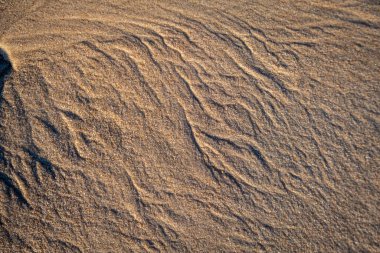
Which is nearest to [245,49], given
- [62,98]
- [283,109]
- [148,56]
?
[283,109]

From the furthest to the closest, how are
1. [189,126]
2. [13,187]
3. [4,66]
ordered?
[4,66], [189,126], [13,187]

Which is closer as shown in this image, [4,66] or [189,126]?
[189,126]

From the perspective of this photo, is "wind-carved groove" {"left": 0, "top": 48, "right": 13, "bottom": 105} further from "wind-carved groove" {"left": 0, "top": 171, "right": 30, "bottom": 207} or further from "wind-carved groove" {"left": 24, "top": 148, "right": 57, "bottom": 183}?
"wind-carved groove" {"left": 0, "top": 171, "right": 30, "bottom": 207}

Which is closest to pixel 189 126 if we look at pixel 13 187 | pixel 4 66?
pixel 13 187

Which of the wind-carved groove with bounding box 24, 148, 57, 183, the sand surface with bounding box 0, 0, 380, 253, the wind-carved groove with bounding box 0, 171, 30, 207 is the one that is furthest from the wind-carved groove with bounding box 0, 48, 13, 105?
the wind-carved groove with bounding box 0, 171, 30, 207

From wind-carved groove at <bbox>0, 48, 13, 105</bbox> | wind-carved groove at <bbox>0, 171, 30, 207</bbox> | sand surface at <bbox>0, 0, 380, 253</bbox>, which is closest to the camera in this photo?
sand surface at <bbox>0, 0, 380, 253</bbox>

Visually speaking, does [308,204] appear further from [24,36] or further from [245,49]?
[24,36]

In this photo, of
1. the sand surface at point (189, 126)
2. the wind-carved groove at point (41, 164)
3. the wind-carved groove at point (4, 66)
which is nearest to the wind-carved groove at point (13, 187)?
the sand surface at point (189, 126)

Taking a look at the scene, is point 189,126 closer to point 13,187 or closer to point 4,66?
point 13,187
